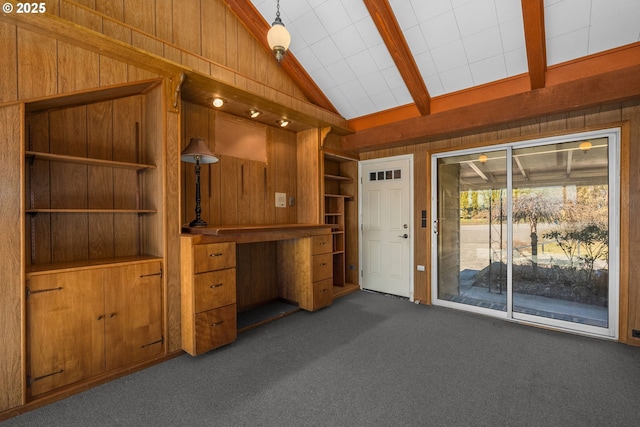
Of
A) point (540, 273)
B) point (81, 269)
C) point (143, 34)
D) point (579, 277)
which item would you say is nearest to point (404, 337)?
point (540, 273)

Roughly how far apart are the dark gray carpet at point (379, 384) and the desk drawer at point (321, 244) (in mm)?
956

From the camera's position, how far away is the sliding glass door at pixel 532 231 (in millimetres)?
2984

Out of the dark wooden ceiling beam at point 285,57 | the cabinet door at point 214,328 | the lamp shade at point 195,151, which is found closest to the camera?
the cabinet door at point 214,328

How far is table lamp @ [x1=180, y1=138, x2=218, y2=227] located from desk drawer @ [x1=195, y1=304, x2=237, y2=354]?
2.67 ft

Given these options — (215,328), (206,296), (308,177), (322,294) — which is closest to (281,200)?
(308,177)

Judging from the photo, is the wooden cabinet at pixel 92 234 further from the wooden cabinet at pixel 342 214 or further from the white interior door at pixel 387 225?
the white interior door at pixel 387 225

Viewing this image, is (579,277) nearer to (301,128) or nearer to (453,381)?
(453,381)

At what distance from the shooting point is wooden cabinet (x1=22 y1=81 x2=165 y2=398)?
196cm

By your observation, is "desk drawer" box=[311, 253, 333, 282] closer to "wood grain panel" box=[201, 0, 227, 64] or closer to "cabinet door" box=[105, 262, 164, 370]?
"cabinet door" box=[105, 262, 164, 370]

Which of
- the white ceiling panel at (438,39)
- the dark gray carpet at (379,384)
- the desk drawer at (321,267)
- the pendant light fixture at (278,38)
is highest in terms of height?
the white ceiling panel at (438,39)

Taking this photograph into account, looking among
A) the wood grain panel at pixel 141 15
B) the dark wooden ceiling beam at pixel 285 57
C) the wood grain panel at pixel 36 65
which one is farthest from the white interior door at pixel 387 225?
the wood grain panel at pixel 36 65

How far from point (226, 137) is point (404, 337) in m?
2.86

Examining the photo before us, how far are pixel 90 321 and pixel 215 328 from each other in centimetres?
91

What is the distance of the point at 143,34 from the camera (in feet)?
7.63
